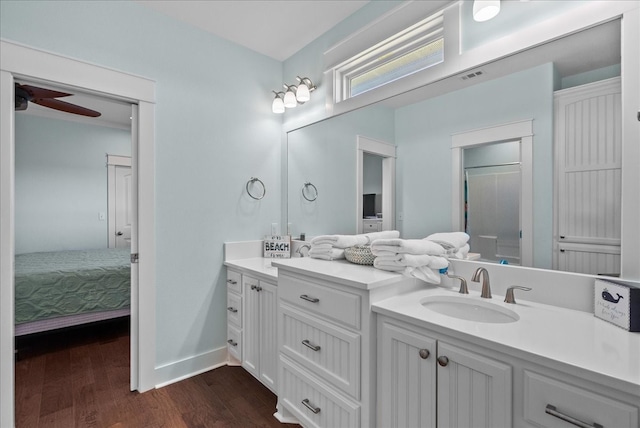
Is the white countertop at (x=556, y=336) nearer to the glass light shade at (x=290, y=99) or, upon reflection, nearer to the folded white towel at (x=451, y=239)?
the folded white towel at (x=451, y=239)

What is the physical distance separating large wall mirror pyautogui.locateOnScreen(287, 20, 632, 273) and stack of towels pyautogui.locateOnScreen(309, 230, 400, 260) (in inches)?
5.7

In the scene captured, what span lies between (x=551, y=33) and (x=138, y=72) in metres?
2.32

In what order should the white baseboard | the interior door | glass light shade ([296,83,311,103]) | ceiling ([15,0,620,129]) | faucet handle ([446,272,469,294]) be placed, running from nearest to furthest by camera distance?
1. ceiling ([15,0,620,129])
2. faucet handle ([446,272,469,294])
3. the white baseboard
4. glass light shade ([296,83,311,103])
5. the interior door

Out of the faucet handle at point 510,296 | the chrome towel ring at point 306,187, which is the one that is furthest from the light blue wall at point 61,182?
the faucet handle at point 510,296

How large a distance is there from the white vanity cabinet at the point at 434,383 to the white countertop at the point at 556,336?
0.06 meters

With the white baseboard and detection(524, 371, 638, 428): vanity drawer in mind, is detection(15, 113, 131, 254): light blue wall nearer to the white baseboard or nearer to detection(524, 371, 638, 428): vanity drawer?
the white baseboard

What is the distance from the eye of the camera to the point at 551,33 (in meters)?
1.27

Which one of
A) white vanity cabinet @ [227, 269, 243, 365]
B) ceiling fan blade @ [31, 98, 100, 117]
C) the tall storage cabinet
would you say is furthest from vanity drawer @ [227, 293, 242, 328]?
ceiling fan blade @ [31, 98, 100, 117]

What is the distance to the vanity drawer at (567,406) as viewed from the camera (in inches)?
29.6

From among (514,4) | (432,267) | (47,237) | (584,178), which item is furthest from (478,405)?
(47,237)

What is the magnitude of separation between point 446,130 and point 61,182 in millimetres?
4935

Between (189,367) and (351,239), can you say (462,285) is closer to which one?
(351,239)

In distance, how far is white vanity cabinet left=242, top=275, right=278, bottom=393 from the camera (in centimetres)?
194

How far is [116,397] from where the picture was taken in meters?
2.03
